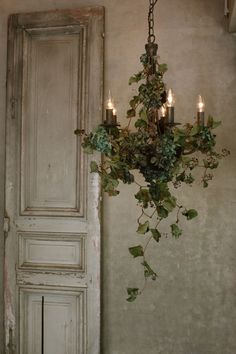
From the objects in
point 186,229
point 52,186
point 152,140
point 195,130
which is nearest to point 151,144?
point 152,140

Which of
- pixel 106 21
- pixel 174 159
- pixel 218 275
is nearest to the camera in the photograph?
pixel 174 159

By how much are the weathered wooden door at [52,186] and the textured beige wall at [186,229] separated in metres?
0.12

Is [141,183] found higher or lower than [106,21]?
lower

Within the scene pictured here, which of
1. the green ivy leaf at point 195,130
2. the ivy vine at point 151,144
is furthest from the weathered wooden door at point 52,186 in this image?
the green ivy leaf at point 195,130

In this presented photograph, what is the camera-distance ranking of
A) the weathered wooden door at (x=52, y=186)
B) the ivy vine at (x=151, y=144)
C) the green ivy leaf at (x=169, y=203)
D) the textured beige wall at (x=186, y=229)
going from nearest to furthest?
the ivy vine at (x=151, y=144) → the green ivy leaf at (x=169, y=203) → the textured beige wall at (x=186, y=229) → the weathered wooden door at (x=52, y=186)

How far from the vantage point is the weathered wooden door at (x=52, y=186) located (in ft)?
8.76

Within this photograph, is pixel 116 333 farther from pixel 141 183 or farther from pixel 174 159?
pixel 174 159

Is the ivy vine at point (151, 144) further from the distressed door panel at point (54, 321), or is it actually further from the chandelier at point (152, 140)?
the distressed door panel at point (54, 321)

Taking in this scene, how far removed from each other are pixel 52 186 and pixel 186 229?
3.10ft

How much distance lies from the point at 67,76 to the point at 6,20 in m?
→ 0.64

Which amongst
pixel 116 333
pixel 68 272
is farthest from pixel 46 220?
pixel 116 333

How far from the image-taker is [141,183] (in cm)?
265

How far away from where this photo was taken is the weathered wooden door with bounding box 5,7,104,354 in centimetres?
267

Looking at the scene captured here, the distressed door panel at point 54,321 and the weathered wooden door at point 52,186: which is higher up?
the weathered wooden door at point 52,186
